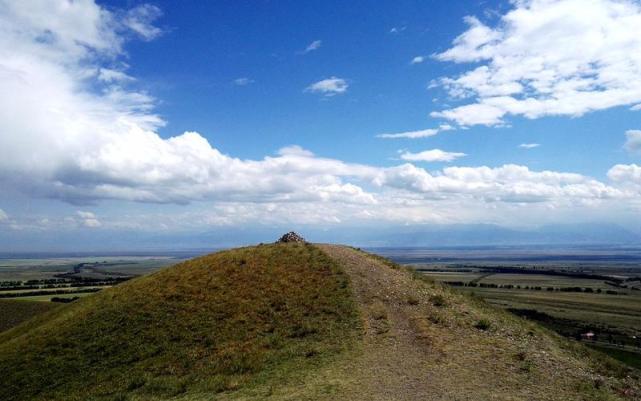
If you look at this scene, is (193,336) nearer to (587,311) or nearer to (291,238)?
(291,238)

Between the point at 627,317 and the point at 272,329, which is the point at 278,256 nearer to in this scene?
the point at 272,329

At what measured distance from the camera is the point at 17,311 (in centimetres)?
7319

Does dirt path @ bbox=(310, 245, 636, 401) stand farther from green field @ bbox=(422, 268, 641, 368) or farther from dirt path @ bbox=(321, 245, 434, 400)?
green field @ bbox=(422, 268, 641, 368)

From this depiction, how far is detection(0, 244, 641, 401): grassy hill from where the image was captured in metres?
19.1

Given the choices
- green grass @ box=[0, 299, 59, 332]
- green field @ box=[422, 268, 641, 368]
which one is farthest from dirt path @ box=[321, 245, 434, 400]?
green grass @ box=[0, 299, 59, 332]

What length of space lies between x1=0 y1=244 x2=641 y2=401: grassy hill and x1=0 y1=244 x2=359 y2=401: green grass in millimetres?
107

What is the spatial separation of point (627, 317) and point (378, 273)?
90202mm

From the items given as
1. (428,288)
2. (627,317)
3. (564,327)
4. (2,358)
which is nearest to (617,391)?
(428,288)

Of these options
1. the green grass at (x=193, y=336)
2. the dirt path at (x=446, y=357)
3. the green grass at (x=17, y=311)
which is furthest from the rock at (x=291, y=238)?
the green grass at (x=17, y=311)

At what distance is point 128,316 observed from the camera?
3125 cm

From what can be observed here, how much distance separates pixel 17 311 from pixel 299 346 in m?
70.4

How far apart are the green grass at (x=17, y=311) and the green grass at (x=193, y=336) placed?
35959 mm

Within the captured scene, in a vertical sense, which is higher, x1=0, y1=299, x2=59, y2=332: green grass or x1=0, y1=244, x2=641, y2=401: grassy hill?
x1=0, y1=244, x2=641, y2=401: grassy hill

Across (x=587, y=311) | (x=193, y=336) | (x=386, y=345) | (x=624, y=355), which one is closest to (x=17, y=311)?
(x=193, y=336)
